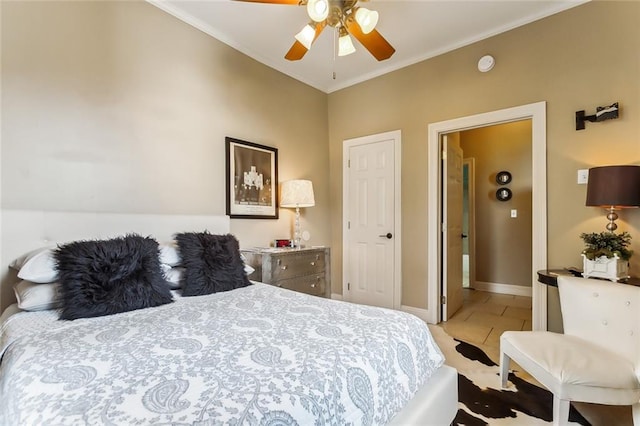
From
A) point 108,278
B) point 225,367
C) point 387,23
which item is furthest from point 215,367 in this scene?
point 387,23

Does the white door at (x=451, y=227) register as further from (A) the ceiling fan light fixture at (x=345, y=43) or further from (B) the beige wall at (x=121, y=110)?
(B) the beige wall at (x=121, y=110)

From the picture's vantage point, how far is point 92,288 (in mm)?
1457

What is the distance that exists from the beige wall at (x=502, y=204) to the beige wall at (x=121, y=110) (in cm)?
341

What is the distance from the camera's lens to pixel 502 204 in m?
4.53

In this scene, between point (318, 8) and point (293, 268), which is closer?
point (318, 8)

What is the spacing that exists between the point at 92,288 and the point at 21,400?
2.46ft

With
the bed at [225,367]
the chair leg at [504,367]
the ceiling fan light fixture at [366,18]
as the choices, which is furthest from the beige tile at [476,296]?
the ceiling fan light fixture at [366,18]

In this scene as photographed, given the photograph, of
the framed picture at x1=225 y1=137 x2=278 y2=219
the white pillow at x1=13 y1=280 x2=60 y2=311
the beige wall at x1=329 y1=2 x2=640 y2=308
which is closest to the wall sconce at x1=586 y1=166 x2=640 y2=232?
the beige wall at x1=329 y1=2 x2=640 y2=308

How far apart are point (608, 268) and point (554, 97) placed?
4.66ft

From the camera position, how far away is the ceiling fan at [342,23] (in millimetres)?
1730

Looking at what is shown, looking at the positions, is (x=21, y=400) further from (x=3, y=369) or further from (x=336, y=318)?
(x=336, y=318)

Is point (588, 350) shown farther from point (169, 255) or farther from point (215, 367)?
point (169, 255)

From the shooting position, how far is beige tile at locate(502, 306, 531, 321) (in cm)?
334

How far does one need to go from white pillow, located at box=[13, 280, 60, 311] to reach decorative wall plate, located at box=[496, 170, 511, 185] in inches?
199
